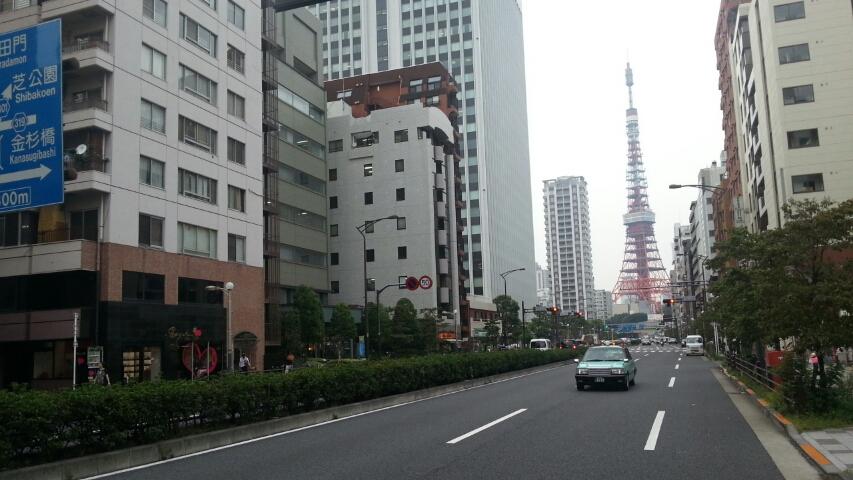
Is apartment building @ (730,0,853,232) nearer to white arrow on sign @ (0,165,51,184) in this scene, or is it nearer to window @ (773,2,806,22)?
window @ (773,2,806,22)

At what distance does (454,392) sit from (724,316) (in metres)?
11.4

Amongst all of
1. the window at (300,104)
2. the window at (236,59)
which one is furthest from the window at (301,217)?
the window at (236,59)

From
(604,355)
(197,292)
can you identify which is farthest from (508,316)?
(604,355)

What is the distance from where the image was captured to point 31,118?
40.0 ft

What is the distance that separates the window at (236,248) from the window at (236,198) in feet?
5.97

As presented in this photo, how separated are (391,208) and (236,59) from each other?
102 ft

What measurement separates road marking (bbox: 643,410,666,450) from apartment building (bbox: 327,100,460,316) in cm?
5459

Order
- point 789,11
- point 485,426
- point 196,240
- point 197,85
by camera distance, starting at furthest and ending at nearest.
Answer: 1. point 789,11
2. point 197,85
3. point 196,240
4. point 485,426

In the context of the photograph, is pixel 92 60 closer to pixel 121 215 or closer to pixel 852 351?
pixel 121 215

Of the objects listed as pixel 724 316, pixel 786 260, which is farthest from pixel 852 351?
pixel 786 260

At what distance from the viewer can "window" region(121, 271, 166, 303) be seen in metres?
33.6

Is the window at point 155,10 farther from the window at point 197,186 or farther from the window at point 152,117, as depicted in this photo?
the window at point 197,186

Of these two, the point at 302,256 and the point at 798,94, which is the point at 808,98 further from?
the point at 302,256

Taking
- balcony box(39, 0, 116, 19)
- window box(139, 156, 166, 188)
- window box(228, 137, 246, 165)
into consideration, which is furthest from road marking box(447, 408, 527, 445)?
window box(228, 137, 246, 165)
